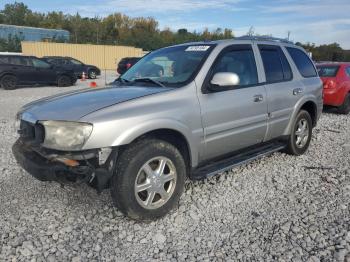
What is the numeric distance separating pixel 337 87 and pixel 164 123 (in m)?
8.00

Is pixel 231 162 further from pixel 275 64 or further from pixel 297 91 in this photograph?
pixel 297 91

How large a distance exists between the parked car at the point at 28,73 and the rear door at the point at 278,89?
564 inches

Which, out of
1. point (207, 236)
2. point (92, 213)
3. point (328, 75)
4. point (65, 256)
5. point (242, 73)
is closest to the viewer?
point (65, 256)

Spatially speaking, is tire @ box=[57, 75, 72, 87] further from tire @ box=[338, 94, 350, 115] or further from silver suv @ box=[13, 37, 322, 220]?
silver suv @ box=[13, 37, 322, 220]

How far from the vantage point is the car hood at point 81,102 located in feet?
11.1

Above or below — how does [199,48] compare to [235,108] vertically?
above

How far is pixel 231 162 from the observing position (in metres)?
4.39

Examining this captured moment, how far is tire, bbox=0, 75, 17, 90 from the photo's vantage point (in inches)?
645

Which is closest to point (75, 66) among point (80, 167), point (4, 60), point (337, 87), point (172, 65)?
point (4, 60)

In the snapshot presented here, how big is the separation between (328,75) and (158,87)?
308 inches

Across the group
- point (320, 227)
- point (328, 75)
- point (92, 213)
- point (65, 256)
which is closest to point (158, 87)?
point (92, 213)

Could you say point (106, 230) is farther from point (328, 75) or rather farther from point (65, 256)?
point (328, 75)

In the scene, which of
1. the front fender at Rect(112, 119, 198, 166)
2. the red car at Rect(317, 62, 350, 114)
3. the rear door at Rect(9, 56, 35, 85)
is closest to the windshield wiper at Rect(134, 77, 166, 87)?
the front fender at Rect(112, 119, 198, 166)

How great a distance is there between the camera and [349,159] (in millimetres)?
5836
